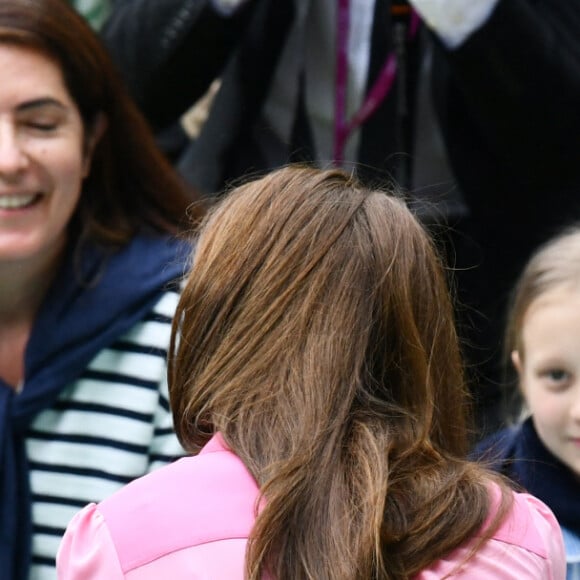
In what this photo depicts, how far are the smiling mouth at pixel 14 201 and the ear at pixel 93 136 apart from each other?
183 mm

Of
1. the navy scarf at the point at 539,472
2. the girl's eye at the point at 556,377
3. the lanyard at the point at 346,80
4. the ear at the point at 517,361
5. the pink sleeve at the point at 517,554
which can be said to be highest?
the lanyard at the point at 346,80

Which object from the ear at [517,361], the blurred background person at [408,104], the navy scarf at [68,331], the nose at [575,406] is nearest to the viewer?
the nose at [575,406]

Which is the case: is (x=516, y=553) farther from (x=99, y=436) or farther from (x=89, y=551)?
(x=99, y=436)

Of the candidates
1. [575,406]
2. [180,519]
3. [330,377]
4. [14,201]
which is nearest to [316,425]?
[330,377]

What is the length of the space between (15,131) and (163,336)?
494 millimetres

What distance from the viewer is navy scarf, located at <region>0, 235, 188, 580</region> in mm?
2469

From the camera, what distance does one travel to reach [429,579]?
161cm

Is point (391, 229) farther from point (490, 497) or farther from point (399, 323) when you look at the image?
point (490, 497)

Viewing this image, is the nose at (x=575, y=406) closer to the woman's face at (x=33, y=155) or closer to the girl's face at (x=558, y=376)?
the girl's face at (x=558, y=376)

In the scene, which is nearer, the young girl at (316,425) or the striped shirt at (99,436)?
the young girl at (316,425)

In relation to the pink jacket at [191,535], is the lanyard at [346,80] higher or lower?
higher

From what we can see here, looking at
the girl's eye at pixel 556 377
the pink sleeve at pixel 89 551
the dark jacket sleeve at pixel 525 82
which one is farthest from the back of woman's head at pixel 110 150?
the pink sleeve at pixel 89 551

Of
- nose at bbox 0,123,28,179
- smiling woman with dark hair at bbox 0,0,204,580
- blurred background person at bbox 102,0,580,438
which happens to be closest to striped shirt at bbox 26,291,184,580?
smiling woman with dark hair at bbox 0,0,204,580

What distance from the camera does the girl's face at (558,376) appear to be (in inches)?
81.9
